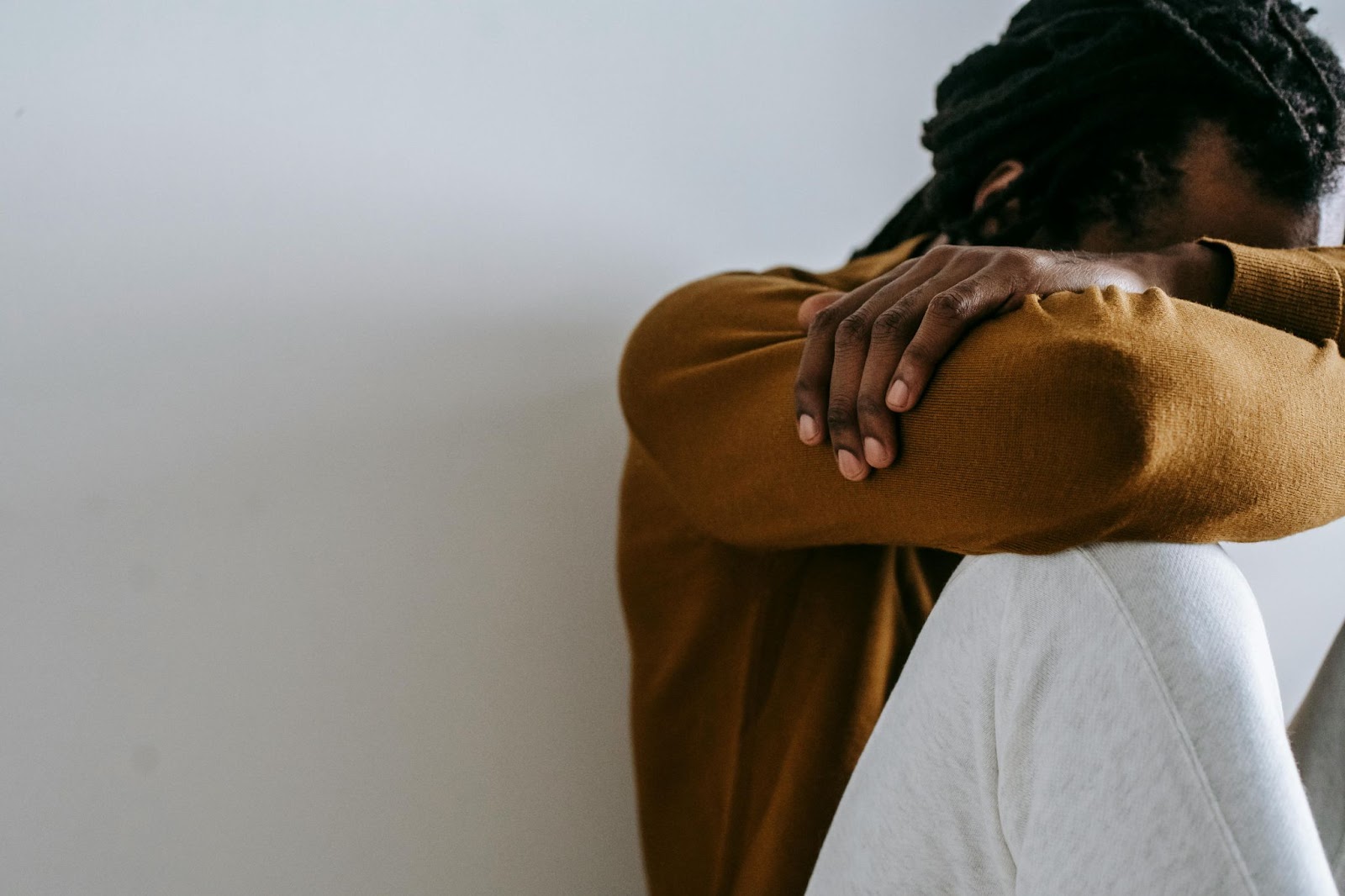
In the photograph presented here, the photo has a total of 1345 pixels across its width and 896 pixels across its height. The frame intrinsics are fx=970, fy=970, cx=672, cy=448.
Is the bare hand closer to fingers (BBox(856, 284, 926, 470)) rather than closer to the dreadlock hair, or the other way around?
fingers (BBox(856, 284, 926, 470))

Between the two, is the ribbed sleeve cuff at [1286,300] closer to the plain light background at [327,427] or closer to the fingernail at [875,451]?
the fingernail at [875,451]

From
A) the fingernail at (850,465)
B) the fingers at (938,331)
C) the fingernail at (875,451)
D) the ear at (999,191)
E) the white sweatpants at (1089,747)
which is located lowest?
the white sweatpants at (1089,747)

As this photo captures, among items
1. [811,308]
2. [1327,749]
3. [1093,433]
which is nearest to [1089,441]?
[1093,433]

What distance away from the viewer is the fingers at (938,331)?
22.7 inches

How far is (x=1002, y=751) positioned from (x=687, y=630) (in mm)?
377

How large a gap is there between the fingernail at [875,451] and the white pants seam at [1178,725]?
0.40 feet

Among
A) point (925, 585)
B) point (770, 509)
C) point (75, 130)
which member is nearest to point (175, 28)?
point (75, 130)

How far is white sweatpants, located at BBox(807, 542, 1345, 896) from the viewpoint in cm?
46

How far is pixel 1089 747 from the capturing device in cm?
50

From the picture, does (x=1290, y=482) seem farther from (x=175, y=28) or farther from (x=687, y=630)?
(x=175, y=28)

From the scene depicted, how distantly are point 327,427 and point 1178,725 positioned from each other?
71 centimetres

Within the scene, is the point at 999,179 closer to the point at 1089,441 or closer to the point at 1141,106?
the point at 1141,106

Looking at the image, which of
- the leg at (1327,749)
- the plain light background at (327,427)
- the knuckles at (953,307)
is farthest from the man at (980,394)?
the leg at (1327,749)

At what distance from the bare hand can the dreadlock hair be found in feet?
0.80
